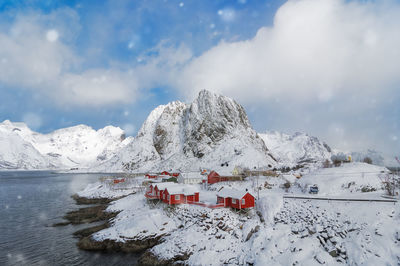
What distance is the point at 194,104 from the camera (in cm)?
18212

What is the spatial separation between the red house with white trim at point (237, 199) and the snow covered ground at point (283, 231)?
4.14ft

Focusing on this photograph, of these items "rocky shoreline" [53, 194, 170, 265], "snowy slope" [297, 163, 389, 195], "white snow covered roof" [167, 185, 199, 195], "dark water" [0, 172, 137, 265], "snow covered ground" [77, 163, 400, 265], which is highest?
"snowy slope" [297, 163, 389, 195]

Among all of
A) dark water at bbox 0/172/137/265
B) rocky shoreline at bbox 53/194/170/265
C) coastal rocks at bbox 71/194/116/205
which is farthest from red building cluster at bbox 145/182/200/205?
coastal rocks at bbox 71/194/116/205

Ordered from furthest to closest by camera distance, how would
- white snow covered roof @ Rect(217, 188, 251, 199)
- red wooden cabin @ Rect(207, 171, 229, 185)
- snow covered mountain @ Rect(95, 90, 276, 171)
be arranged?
1. snow covered mountain @ Rect(95, 90, 276, 171)
2. red wooden cabin @ Rect(207, 171, 229, 185)
3. white snow covered roof @ Rect(217, 188, 251, 199)

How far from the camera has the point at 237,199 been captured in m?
34.8

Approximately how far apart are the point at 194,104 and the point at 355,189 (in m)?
152

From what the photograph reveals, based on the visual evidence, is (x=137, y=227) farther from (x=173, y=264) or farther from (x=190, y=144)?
(x=190, y=144)

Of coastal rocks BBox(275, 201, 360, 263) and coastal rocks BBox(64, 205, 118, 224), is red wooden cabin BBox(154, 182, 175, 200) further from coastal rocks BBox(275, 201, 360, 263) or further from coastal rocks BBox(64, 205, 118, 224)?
coastal rocks BBox(275, 201, 360, 263)

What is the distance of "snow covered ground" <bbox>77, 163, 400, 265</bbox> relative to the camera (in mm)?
22250

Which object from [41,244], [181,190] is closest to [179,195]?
[181,190]

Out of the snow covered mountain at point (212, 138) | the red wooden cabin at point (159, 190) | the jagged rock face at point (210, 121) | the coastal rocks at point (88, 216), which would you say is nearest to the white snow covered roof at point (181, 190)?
the red wooden cabin at point (159, 190)

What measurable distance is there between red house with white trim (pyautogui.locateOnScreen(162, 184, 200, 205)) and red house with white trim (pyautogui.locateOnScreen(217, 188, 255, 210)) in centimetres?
681

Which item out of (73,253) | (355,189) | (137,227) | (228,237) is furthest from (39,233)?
(355,189)

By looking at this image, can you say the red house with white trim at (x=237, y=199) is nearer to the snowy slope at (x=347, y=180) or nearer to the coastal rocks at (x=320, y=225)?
the coastal rocks at (x=320, y=225)
